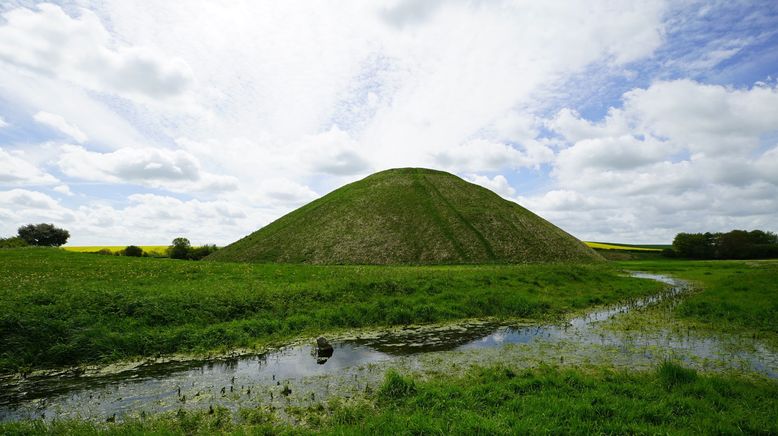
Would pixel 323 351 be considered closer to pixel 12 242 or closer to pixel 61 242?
pixel 12 242

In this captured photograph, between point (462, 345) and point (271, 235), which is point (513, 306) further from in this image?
point (271, 235)

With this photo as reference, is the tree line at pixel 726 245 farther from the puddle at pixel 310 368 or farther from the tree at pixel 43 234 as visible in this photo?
the tree at pixel 43 234

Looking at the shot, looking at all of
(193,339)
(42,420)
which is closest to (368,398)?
(42,420)

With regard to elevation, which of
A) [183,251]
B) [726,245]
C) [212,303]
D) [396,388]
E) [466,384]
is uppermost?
[183,251]

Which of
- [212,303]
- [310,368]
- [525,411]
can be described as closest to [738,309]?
[525,411]

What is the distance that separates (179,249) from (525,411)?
97386 millimetres

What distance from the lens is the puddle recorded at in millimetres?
11141

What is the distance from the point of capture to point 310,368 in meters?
14.0

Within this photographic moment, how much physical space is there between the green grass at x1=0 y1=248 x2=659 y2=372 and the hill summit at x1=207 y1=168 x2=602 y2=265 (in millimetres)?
32187

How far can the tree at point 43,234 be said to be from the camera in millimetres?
84750

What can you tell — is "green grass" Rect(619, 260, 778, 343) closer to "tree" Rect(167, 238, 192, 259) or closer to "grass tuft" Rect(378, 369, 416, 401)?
"grass tuft" Rect(378, 369, 416, 401)

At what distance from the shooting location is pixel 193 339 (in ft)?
57.1

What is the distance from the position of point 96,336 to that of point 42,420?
745cm

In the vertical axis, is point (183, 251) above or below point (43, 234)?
below
